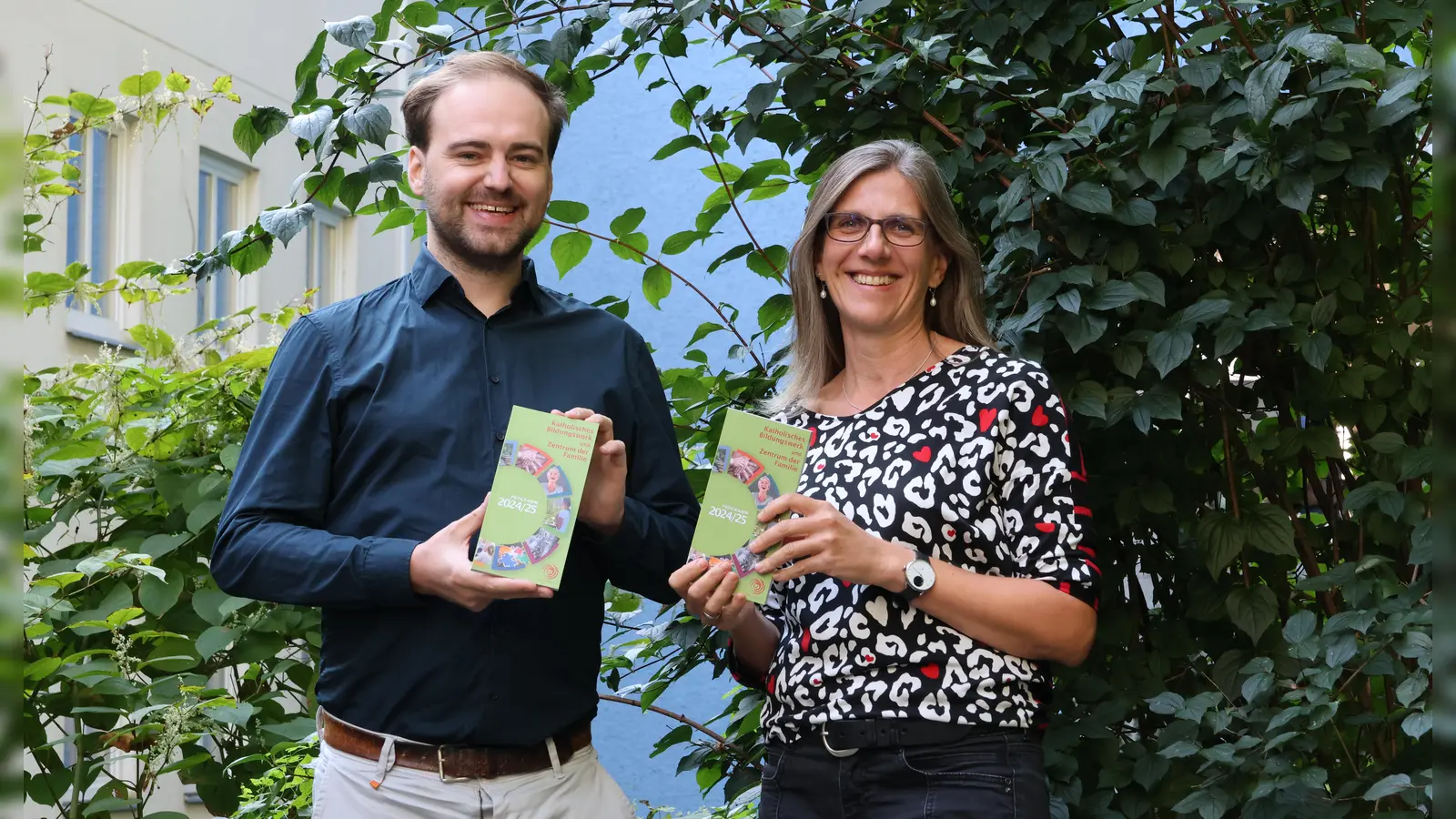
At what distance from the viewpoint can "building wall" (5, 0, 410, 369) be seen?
6176 mm

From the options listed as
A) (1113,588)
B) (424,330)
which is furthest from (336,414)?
(1113,588)

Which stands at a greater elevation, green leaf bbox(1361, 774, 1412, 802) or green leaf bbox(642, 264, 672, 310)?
green leaf bbox(642, 264, 672, 310)

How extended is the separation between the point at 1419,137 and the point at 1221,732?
123 cm

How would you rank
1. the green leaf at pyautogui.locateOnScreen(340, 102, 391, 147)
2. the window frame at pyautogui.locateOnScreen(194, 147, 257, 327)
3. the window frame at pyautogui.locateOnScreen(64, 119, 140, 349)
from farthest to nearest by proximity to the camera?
the window frame at pyautogui.locateOnScreen(194, 147, 257, 327) → the window frame at pyautogui.locateOnScreen(64, 119, 140, 349) → the green leaf at pyautogui.locateOnScreen(340, 102, 391, 147)

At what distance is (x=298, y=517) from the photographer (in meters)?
2.09

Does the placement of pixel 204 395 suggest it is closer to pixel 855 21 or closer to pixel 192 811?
pixel 855 21

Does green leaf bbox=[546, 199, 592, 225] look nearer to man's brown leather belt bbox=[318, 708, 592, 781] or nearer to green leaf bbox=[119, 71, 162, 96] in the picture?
green leaf bbox=[119, 71, 162, 96]

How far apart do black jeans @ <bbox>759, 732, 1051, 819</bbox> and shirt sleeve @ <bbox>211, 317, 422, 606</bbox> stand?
672 mm

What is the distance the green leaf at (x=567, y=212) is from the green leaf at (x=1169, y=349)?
1383 millimetres

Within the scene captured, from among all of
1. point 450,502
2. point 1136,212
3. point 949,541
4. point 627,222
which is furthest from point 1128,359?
point 450,502

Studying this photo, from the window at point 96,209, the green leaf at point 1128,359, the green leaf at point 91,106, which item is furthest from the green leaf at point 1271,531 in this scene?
the window at point 96,209

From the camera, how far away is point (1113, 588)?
9.45ft

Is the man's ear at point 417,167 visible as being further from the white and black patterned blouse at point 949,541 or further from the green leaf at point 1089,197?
the green leaf at point 1089,197

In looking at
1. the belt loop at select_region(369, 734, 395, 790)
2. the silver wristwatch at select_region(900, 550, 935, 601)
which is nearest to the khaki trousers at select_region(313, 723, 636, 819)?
the belt loop at select_region(369, 734, 395, 790)
